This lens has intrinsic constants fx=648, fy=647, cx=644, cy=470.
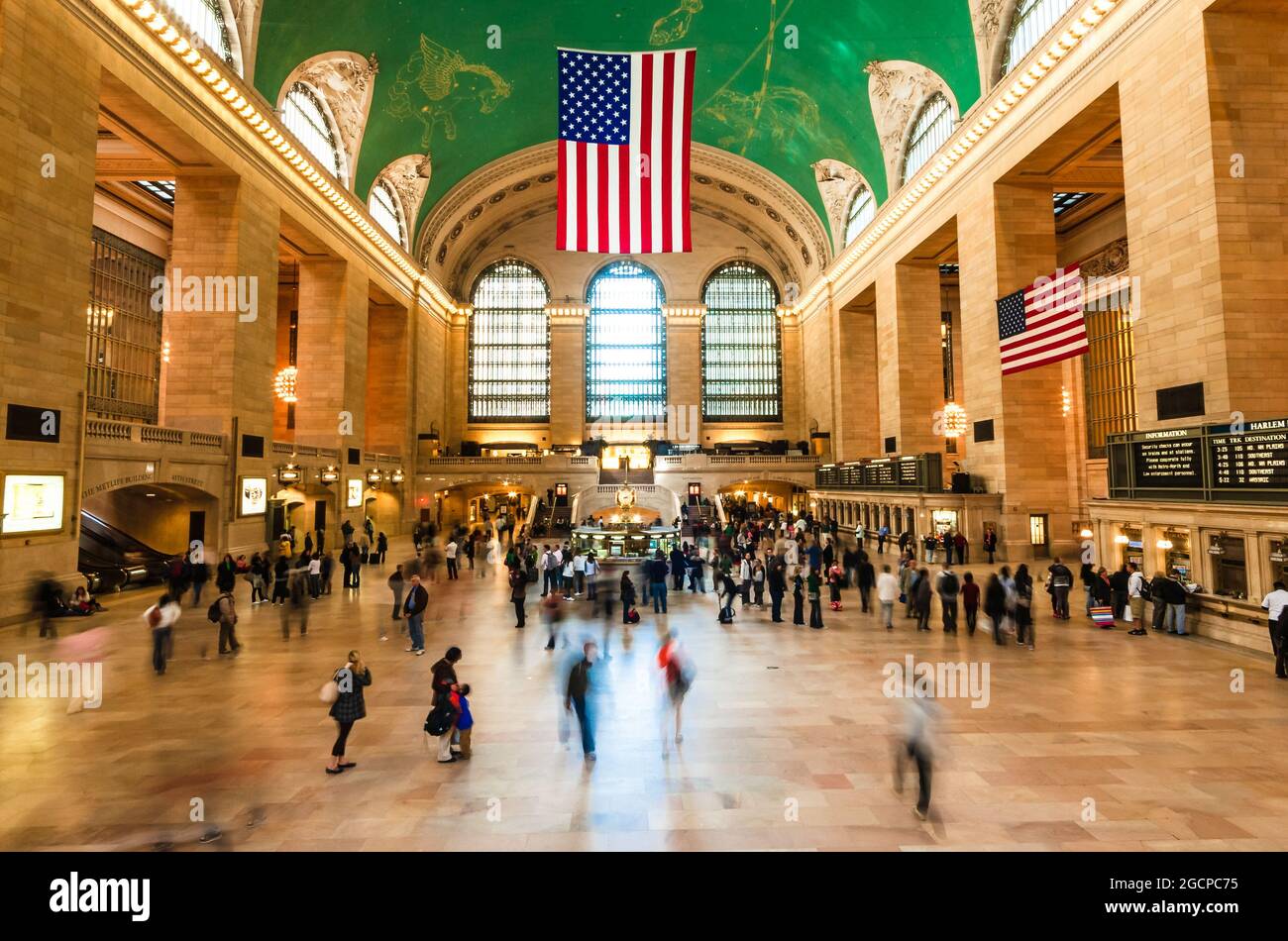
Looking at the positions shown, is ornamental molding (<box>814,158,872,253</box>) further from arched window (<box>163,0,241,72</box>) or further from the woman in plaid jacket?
the woman in plaid jacket

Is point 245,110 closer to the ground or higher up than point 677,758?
higher up

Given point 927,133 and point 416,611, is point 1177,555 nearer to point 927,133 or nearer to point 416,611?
point 416,611

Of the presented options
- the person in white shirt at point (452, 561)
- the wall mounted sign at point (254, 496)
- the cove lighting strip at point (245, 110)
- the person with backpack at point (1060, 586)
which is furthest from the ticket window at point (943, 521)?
the cove lighting strip at point (245, 110)

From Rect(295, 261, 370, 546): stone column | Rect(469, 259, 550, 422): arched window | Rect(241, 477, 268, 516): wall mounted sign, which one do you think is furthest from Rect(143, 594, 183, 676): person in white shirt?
Rect(469, 259, 550, 422): arched window

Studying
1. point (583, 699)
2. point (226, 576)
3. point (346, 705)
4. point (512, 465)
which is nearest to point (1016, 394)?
point (583, 699)

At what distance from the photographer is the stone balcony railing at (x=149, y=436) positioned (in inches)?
526

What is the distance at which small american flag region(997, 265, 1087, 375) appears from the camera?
46.8ft

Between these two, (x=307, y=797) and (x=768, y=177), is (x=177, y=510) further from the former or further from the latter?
(x=768, y=177)

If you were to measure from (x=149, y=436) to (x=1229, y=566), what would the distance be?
68.8 ft

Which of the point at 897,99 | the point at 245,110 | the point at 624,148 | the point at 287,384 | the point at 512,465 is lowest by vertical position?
the point at 512,465

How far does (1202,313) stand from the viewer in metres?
11.9

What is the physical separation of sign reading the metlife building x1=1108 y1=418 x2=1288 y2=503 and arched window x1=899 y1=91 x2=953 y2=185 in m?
13.5

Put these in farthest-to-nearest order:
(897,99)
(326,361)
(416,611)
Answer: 1. (326,361)
2. (897,99)
3. (416,611)

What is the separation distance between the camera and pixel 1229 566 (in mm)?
9805
